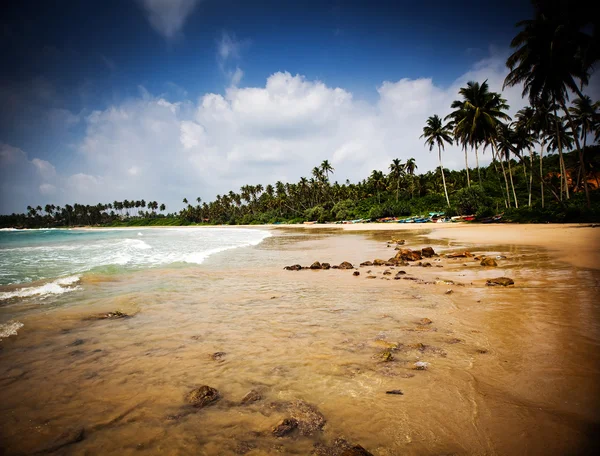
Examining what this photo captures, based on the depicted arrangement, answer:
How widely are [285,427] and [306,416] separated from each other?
0.24 metres

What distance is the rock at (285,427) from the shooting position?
230 centimetres

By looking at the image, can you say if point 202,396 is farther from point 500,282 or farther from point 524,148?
point 524,148

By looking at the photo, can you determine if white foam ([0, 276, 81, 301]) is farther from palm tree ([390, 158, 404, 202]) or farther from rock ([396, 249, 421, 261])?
palm tree ([390, 158, 404, 202])

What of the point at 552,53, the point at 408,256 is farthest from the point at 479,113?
the point at 408,256

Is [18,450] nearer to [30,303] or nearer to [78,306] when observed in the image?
[78,306]

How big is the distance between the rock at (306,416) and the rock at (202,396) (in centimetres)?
86

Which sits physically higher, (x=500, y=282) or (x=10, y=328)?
(x=10, y=328)

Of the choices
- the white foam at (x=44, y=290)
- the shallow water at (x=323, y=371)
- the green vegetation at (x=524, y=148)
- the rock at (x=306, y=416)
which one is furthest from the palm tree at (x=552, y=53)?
the white foam at (x=44, y=290)

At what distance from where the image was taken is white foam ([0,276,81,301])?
7.56 meters

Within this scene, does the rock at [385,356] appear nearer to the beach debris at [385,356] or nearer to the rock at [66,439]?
the beach debris at [385,356]

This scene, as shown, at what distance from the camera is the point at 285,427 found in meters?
2.36

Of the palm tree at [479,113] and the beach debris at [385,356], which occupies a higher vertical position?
the palm tree at [479,113]

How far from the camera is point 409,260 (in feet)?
35.4

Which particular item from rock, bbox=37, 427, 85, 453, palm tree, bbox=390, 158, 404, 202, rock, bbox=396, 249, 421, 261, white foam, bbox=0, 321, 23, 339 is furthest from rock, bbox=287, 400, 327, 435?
palm tree, bbox=390, 158, 404, 202
